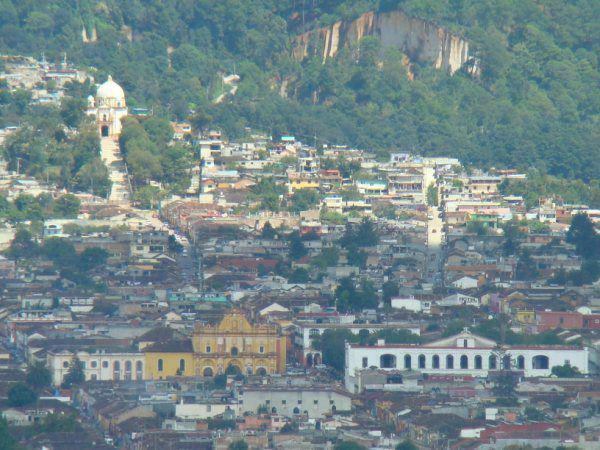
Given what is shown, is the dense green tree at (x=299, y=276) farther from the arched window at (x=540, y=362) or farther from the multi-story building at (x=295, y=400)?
the multi-story building at (x=295, y=400)

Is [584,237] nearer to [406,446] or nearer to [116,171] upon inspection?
[116,171]

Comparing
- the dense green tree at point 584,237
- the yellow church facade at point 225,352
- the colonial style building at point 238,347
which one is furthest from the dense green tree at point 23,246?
the colonial style building at point 238,347

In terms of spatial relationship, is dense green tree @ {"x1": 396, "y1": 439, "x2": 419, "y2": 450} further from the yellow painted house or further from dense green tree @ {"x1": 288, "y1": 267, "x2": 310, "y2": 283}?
dense green tree @ {"x1": 288, "y1": 267, "x2": 310, "y2": 283}

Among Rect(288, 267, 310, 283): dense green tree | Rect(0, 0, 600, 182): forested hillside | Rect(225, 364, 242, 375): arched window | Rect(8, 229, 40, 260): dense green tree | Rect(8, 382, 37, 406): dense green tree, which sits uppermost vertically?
Rect(0, 0, 600, 182): forested hillside

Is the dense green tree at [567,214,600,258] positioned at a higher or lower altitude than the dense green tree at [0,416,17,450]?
higher

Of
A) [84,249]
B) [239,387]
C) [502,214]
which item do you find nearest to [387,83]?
[502,214]

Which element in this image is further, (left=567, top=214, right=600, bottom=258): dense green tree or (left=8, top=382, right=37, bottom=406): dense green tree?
(left=567, top=214, right=600, bottom=258): dense green tree

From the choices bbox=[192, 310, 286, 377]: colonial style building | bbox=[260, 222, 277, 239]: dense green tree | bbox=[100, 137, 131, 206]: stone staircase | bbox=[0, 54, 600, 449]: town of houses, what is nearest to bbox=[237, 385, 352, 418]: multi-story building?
bbox=[0, 54, 600, 449]: town of houses
